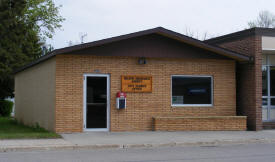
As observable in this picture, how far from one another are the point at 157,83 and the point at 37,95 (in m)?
5.87

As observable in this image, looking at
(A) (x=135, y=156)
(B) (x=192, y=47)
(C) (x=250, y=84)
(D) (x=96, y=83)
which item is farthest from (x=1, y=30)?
(A) (x=135, y=156)

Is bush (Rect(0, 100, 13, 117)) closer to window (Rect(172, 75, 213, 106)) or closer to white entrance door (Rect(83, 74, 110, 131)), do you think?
white entrance door (Rect(83, 74, 110, 131))

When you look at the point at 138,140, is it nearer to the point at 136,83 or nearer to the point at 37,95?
the point at 136,83

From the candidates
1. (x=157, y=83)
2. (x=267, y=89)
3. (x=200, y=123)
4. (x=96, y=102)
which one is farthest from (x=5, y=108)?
(x=267, y=89)

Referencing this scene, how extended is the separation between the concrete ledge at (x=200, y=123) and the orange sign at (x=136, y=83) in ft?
4.21

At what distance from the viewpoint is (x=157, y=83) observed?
16.7 metres

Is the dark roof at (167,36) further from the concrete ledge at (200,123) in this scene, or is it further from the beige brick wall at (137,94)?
the concrete ledge at (200,123)

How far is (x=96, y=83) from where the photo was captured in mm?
16031

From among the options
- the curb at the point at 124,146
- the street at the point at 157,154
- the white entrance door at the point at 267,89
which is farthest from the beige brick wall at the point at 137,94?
the street at the point at 157,154

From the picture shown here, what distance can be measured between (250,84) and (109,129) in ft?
20.2

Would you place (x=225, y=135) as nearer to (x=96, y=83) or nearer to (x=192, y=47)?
(x=192, y=47)

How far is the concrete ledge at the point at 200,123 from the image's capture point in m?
16.4

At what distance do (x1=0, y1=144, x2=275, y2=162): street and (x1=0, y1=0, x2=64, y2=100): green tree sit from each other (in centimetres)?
1501

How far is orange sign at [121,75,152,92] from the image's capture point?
16.3 m
